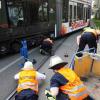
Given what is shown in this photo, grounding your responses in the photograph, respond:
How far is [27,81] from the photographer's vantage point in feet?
26.4

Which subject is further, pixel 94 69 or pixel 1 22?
pixel 1 22

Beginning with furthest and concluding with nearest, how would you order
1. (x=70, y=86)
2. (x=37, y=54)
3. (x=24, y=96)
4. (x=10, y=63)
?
(x=37, y=54) → (x=10, y=63) → (x=24, y=96) → (x=70, y=86)

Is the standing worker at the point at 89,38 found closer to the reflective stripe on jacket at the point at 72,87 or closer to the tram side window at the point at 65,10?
the reflective stripe on jacket at the point at 72,87

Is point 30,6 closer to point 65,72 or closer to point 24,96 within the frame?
point 24,96

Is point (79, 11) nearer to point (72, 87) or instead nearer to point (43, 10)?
point (43, 10)

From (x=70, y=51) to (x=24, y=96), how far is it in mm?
9579

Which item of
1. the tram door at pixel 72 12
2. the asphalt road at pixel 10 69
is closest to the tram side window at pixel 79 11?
the tram door at pixel 72 12

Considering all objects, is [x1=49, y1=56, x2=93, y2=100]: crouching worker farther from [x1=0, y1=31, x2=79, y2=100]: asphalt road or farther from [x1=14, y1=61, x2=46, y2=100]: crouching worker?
[x1=0, y1=31, x2=79, y2=100]: asphalt road

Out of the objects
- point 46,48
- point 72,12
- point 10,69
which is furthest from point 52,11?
point 10,69

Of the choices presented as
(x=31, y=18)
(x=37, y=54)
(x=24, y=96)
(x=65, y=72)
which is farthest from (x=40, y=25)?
(x=65, y=72)

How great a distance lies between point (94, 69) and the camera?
425 inches

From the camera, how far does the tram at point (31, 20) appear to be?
Answer: 14.7m

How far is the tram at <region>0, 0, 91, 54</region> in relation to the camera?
14.7m

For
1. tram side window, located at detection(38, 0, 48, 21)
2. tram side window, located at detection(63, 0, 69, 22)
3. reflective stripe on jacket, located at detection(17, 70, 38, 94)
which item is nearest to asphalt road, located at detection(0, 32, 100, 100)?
reflective stripe on jacket, located at detection(17, 70, 38, 94)
